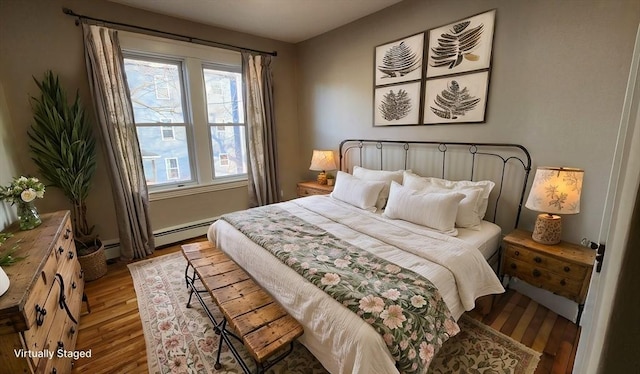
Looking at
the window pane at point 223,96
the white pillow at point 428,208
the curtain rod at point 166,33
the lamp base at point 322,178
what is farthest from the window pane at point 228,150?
the white pillow at point 428,208

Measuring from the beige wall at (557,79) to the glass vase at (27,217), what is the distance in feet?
10.7

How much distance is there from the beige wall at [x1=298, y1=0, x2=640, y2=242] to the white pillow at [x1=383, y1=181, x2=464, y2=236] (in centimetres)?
69

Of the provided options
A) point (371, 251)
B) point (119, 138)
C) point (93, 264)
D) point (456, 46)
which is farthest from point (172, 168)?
point (456, 46)

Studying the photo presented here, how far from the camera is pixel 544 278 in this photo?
1807mm

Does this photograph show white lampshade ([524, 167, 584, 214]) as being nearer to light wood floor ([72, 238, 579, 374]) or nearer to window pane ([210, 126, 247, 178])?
light wood floor ([72, 238, 579, 374])

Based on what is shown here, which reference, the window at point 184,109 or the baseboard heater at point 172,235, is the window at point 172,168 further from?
the baseboard heater at point 172,235

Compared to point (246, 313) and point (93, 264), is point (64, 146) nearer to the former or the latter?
point (93, 264)

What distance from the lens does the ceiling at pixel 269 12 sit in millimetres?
2652

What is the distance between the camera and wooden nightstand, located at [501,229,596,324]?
1.66 metres

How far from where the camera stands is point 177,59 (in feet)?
10.2

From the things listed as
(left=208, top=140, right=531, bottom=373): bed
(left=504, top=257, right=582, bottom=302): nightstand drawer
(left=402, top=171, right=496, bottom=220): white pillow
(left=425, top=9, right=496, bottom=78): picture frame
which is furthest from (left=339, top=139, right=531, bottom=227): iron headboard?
(left=425, top=9, right=496, bottom=78): picture frame

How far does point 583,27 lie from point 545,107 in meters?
0.52

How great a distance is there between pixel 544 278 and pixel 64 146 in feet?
13.0

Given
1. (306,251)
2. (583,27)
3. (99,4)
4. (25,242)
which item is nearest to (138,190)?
(25,242)
